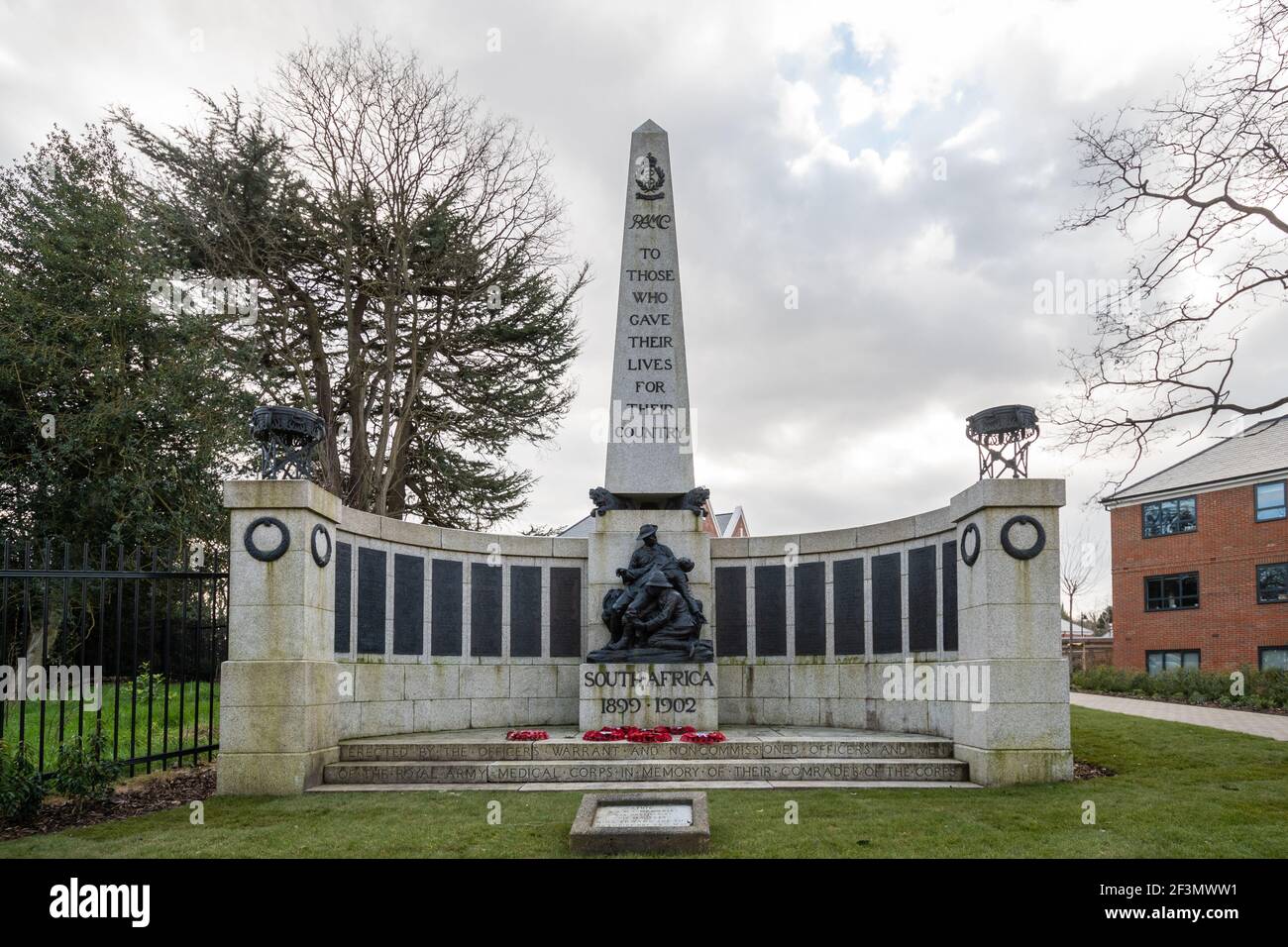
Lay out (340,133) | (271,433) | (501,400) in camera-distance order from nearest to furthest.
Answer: (271,433) < (340,133) < (501,400)

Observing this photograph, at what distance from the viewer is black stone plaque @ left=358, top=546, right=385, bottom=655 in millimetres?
12938

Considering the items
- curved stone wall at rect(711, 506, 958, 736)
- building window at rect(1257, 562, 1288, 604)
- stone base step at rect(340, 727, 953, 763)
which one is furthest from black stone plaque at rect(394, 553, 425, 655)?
building window at rect(1257, 562, 1288, 604)

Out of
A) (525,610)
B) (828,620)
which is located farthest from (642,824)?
(828,620)

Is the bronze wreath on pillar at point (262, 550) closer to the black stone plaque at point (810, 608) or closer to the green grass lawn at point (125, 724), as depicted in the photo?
the green grass lawn at point (125, 724)

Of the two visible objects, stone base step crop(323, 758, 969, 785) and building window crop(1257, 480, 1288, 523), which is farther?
building window crop(1257, 480, 1288, 523)

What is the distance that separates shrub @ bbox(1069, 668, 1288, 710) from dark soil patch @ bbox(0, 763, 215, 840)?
62.2ft

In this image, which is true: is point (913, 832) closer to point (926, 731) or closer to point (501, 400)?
point (926, 731)

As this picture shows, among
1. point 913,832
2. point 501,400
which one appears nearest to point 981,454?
point 913,832

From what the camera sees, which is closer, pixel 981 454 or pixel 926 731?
pixel 981 454

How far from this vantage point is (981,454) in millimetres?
11453

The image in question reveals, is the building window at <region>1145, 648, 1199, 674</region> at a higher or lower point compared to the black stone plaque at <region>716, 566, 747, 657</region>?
lower

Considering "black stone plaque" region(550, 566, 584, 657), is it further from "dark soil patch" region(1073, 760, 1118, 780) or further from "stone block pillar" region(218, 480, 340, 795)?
"dark soil patch" region(1073, 760, 1118, 780)

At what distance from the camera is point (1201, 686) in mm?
24859

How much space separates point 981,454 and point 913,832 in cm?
499
